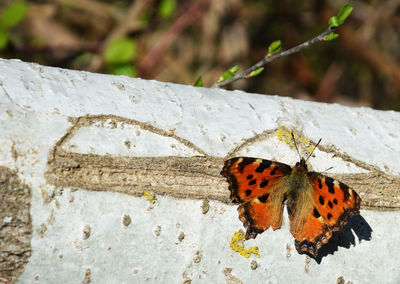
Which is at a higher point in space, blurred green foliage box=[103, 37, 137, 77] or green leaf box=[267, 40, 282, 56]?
green leaf box=[267, 40, 282, 56]

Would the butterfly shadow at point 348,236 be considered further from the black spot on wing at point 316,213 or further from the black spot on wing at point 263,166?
the black spot on wing at point 263,166

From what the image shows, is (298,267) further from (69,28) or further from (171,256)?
(69,28)

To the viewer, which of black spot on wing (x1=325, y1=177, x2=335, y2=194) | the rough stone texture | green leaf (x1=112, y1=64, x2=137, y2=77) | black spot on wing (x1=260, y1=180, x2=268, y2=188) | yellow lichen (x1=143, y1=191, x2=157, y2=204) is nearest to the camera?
the rough stone texture

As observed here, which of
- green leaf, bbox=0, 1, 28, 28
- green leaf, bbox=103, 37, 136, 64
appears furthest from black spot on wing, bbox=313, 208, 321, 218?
green leaf, bbox=0, 1, 28, 28

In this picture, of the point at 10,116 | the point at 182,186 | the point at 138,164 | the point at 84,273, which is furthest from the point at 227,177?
the point at 10,116

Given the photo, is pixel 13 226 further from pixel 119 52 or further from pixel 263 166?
pixel 119 52

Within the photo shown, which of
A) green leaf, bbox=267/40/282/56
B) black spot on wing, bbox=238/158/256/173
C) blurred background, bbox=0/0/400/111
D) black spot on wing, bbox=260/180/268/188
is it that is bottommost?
blurred background, bbox=0/0/400/111

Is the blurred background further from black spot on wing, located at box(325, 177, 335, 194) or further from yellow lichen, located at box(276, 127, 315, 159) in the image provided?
black spot on wing, located at box(325, 177, 335, 194)
